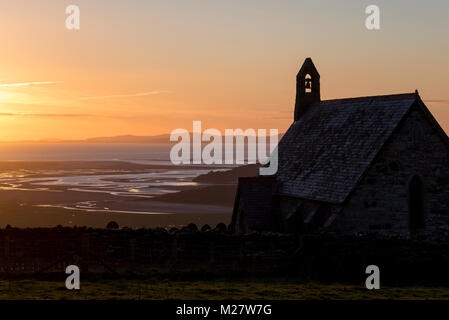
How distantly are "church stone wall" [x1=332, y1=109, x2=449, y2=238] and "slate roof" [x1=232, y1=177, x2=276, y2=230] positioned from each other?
21.6ft

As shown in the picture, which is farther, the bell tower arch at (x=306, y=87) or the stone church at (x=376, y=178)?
the bell tower arch at (x=306, y=87)

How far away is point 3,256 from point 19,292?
5.87 metres

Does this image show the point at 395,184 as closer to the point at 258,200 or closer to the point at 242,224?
the point at 258,200

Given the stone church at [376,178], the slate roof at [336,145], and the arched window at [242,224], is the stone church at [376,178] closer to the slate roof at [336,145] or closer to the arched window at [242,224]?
the slate roof at [336,145]

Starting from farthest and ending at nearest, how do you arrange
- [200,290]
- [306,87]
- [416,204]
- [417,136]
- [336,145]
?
1. [306,87]
2. [336,145]
3. [416,204]
4. [417,136]
5. [200,290]

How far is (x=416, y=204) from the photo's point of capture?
29.6 metres

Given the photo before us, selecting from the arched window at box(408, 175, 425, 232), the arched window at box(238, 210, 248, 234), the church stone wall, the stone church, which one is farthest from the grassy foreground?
the arched window at box(238, 210, 248, 234)

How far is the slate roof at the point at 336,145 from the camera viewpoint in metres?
29.7

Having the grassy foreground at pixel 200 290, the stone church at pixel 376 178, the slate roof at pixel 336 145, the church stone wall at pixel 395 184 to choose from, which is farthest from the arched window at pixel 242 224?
the grassy foreground at pixel 200 290

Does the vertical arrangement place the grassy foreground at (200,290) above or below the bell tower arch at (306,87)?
below

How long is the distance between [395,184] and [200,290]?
12.7m

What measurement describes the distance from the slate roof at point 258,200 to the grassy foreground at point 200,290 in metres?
10.7

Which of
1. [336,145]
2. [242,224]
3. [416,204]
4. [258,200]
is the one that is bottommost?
[242,224]

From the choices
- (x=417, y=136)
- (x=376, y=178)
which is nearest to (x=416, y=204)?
(x=376, y=178)
